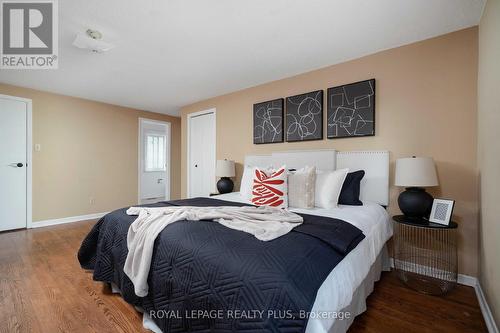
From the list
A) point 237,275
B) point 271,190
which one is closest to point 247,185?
point 271,190

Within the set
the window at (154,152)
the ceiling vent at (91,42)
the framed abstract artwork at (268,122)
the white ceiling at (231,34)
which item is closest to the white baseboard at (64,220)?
the white ceiling at (231,34)

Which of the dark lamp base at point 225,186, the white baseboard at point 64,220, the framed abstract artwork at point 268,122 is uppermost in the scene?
the framed abstract artwork at point 268,122

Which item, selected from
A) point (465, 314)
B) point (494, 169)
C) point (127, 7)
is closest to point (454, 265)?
point (465, 314)

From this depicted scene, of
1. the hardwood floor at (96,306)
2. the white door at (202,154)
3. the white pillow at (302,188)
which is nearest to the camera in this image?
the hardwood floor at (96,306)

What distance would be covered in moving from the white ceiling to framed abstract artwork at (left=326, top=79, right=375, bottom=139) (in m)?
0.37

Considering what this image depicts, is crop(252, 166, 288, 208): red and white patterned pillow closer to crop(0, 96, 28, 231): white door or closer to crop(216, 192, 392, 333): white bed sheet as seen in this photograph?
crop(216, 192, 392, 333): white bed sheet

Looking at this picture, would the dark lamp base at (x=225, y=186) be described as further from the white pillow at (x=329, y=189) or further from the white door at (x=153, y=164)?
the white door at (x=153, y=164)

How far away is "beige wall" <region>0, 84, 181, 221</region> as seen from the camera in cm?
379

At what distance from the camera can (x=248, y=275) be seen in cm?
92

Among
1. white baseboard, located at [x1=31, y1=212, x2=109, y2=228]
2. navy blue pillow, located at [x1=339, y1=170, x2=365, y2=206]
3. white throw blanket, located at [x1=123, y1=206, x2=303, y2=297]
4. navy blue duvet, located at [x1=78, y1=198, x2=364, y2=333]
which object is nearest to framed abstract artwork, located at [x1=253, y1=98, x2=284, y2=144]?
navy blue pillow, located at [x1=339, y1=170, x2=365, y2=206]

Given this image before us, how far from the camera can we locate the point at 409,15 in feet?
6.20

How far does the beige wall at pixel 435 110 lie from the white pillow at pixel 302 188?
0.80 meters

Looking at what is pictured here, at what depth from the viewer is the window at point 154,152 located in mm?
6652

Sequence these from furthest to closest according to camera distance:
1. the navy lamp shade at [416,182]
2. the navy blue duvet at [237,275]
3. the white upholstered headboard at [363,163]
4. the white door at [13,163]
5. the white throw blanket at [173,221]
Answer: the white door at [13,163]
the white upholstered headboard at [363,163]
the navy lamp shade at [416,182]
the white throw blanket at [173,221]
the navy blue duvet at [237,275]
